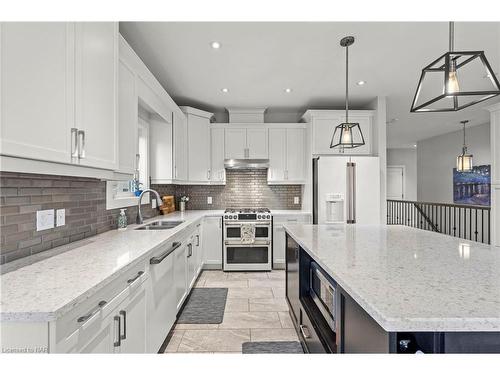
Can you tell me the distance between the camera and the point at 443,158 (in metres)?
7.13

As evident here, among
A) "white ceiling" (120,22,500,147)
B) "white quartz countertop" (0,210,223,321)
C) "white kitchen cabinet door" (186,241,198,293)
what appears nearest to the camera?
"white quartz countertop" (0,210,223,321)

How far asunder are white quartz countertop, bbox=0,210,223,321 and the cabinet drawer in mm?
54

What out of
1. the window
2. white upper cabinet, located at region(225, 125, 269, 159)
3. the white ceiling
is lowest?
the window

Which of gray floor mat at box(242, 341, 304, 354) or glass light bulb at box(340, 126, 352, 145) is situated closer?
gray floor mat at box(242, 341, 304, 354)

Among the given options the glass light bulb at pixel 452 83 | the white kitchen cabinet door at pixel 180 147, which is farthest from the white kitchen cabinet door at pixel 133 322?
the white kitchen cabinet door at pixel 180 147

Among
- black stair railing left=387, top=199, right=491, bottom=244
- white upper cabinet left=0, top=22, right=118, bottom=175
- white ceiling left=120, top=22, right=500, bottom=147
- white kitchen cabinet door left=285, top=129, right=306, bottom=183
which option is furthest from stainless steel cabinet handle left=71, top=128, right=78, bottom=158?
black stair railing left=387, top=199, right=491, bottom=244

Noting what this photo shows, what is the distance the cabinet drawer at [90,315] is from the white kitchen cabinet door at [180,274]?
1.01 m

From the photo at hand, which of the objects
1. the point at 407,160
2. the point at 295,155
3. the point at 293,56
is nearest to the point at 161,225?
the point at 293,56

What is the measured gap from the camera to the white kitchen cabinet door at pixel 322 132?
4199mm

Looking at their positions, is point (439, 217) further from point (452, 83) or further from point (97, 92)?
point (97, 92)

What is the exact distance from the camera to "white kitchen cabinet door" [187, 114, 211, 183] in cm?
436

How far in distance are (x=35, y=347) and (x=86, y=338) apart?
0.67ft

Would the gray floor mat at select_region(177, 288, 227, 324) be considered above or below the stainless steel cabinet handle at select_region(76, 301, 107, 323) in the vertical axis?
below

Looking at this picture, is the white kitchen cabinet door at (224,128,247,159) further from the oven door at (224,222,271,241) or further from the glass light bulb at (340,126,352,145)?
the glass light bulb at (340,126,352,145)
